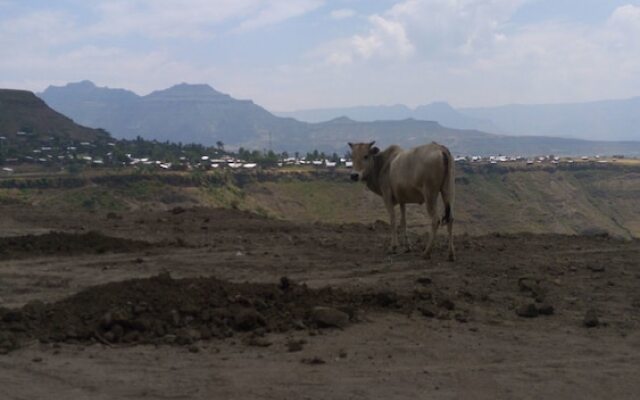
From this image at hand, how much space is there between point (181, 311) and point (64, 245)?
22.0 ft

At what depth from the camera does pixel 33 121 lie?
270 ft

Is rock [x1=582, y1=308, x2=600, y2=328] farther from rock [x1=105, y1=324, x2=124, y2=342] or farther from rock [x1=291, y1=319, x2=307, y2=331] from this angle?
rock [x1=105, y1=324, x2=124, y2=342]

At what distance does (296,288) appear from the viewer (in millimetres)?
10734

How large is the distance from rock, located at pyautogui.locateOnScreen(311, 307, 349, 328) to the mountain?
72.0 metres

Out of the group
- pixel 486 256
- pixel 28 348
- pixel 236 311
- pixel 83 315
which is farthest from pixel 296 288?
pixel 486 256

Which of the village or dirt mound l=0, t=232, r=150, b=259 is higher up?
the village

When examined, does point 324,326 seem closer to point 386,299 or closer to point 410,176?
point 386,299

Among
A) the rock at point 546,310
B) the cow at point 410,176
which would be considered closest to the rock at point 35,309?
the rock at point 546,310

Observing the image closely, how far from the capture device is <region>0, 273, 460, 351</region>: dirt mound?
30.6 feet

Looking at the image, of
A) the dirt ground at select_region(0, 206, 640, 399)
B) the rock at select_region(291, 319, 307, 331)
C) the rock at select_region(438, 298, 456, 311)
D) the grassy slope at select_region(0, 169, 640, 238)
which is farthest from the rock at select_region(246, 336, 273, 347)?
the grassy slope at select_region(0, 169, 640, 238)

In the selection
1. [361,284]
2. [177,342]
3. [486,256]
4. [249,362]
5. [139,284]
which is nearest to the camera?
[249,362]

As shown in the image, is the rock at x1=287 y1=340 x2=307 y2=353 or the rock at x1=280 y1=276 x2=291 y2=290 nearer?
the rock at x1=287 y1=340 x2=307 y2=353

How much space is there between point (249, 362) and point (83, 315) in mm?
2481

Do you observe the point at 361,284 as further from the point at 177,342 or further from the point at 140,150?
the point at 140,150
